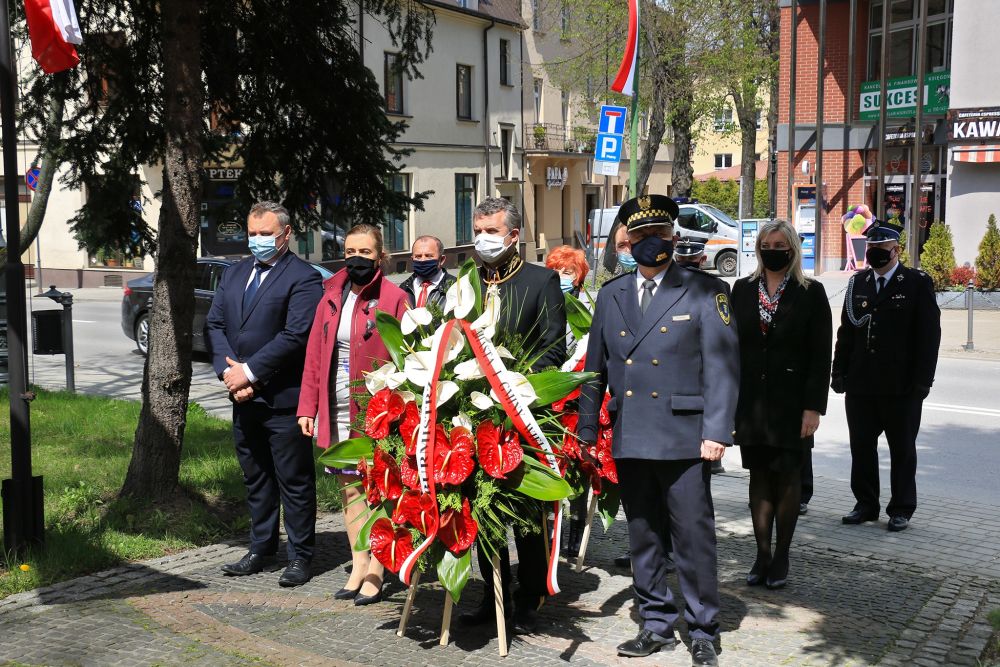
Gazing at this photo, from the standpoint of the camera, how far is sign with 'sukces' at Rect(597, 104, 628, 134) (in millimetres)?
17469

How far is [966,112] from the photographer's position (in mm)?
22266

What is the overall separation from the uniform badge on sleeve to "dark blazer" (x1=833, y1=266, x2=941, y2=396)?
2451 millimetres

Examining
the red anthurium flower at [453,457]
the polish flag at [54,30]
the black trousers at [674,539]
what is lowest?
the black trousers at [674,539]

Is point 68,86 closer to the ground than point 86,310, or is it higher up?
higher up

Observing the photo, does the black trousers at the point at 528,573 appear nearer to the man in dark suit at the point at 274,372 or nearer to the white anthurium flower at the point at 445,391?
the white anthurium flower at the point at 445,391

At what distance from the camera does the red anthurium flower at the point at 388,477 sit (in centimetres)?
486

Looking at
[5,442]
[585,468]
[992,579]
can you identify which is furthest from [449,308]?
[5,442]

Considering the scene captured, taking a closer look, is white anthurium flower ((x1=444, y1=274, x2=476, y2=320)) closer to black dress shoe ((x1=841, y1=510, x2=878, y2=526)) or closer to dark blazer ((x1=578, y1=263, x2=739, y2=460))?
dark blazer ((x1=578, y1=263, x2=739, y2=460))

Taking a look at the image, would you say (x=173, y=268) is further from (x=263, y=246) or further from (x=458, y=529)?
(x=458, y=529)

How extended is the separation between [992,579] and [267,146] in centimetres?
629

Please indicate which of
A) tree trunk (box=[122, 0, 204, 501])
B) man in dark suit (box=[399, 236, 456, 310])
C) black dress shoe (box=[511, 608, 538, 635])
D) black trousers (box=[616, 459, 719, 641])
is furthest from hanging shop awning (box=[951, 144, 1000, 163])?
black dress shoe (box=[511, 608, 538, 635])

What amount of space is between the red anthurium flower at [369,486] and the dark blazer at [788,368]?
210cm

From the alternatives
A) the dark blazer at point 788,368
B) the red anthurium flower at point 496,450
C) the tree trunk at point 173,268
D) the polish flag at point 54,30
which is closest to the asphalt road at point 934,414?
the dark blazer at point 788,368

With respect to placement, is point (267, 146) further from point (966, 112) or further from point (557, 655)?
point (966, 112)
